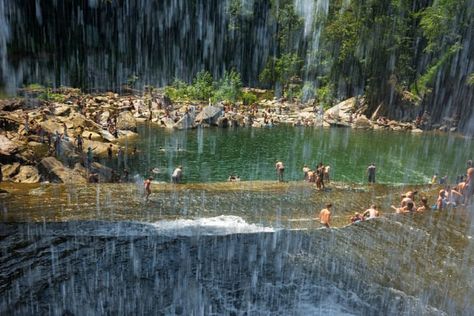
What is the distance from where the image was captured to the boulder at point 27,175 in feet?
59.4

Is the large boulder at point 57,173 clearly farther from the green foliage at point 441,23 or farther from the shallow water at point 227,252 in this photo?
the green foliage at point 441,23

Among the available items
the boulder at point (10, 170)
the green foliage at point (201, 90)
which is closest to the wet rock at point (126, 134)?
the boulder at point (10, 170)

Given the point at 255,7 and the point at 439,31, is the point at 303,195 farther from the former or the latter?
the point at 255,7

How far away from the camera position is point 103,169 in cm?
2044

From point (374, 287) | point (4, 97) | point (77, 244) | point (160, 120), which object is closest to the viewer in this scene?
point (374, 287)

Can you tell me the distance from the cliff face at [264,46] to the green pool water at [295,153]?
7.66 metres

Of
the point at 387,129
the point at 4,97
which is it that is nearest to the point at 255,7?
the point at 387,129

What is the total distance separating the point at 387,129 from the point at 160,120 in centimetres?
2303

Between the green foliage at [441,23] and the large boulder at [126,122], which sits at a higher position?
the green foliage at [441,23]

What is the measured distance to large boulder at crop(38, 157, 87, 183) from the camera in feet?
60.3

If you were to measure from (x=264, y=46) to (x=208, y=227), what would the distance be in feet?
191

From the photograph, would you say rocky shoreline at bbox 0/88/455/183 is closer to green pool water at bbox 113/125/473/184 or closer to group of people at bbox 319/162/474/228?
green pool water at bbox 113/125/473/184

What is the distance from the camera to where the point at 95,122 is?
34656 mm

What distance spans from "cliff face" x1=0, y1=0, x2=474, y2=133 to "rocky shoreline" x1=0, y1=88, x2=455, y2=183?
3616 mm
